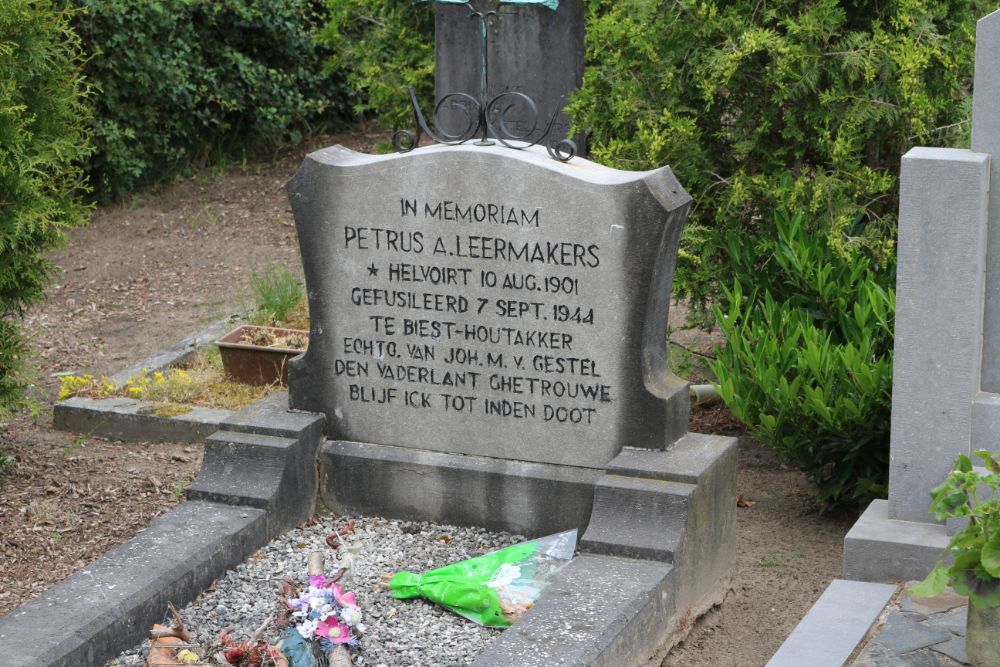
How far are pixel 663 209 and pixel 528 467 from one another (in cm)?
106

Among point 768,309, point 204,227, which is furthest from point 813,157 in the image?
point 204,227

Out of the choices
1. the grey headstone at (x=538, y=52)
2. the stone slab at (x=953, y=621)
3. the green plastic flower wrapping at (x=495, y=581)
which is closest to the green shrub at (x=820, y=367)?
the green plastic flower wrapping at (x=495, y=581)

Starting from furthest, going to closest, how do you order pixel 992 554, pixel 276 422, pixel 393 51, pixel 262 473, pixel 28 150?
pixel 393 51
pixel 28 150
pixel 276 422
pixel 262 473
pixel 992 554

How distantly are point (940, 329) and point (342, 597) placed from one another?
2.11 m

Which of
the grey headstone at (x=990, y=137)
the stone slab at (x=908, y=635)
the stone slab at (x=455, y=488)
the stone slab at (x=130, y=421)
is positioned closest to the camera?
the stone slab at (x=908, y=635)

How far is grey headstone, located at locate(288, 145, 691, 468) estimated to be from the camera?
14.8ft

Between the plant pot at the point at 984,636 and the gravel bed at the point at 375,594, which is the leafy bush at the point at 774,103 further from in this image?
the plant pot at the point at 984,636

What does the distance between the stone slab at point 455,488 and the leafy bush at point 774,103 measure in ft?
5.40

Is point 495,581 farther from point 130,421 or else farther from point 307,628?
point 130,421

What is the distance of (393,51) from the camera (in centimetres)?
935

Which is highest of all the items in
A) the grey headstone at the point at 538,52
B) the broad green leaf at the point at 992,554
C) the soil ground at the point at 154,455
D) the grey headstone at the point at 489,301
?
the grey headstone at the point at 538,52

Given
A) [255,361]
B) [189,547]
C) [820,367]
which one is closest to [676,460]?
[820,367]

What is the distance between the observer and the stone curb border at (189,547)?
3.86 meters

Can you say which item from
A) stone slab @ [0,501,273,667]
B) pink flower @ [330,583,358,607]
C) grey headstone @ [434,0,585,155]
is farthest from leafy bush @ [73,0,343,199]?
pink flower @ [330,583,358,607]
